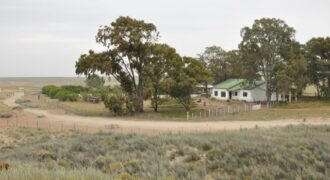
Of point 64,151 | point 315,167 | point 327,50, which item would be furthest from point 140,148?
point 327,50

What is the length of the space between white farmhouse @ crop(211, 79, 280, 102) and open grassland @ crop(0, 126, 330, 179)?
45934 millimetres

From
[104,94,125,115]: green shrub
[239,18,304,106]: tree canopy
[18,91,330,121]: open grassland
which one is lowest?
[18,91,330,121]: open grassland

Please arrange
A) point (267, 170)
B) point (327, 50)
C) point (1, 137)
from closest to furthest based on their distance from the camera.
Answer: point (267, 170), point (1, 137), point (327, 50)

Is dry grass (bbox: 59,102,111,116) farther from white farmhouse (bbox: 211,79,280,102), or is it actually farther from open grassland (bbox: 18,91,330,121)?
white farmhouse (bbox: 211,79,280,102)

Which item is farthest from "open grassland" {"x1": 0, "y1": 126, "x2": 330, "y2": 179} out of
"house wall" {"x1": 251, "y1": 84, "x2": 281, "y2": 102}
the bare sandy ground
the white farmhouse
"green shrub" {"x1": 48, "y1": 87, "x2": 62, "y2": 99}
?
"green shrub" {"x1": 48, "y1": 87, "x2": 62, "y2": 99}

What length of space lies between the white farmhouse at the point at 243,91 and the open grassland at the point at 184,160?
1808 inches

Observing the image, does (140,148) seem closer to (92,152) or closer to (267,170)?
(92,152)

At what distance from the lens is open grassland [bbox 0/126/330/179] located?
8.52 meters

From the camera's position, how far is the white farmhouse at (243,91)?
60.6m

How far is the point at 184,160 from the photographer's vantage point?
36.5 feet

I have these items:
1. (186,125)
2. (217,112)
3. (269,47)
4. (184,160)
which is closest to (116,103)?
(217,112)

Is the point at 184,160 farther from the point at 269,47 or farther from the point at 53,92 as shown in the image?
the point at 53,92

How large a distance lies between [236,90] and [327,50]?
1519cm

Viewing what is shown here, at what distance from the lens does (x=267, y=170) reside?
28.8 feet
